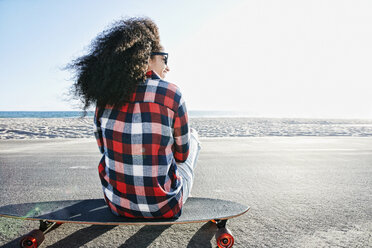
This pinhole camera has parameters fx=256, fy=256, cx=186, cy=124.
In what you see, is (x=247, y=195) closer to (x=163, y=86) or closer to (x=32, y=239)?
(x=163, y=86)

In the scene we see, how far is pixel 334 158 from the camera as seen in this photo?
5.75m

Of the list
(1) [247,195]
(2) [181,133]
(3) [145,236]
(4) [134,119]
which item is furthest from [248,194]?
(4) [134,119]

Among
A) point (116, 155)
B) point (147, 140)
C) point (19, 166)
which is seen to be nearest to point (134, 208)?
point (116, 155)

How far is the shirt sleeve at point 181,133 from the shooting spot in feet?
5.40

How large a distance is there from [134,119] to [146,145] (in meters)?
0.18

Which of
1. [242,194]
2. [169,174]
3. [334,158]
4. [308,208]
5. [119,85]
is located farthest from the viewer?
[334,158]

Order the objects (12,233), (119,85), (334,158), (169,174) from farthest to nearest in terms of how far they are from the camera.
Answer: (334,158) < (12,233) < (169,174) < (119,85)

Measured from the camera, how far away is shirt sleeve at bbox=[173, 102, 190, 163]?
1.64 m

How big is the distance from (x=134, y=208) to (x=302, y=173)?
138 inches

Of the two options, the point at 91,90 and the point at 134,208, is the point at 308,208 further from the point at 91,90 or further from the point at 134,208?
the point at 91,90

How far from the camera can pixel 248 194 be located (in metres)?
3.23

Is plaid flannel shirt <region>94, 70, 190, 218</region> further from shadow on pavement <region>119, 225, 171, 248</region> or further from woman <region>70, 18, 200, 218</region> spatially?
shadow on pavement <region>119, 225, 171, 248</region>

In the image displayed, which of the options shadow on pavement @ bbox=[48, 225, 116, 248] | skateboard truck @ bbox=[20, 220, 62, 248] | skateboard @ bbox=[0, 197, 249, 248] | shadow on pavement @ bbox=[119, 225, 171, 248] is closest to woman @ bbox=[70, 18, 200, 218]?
skateboard @ bbox=[0, 197, 249, 248]

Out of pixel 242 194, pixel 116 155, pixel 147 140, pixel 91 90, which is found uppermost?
pixel 91 90
